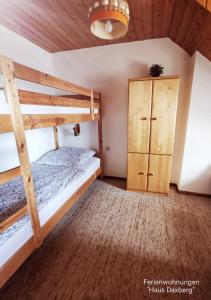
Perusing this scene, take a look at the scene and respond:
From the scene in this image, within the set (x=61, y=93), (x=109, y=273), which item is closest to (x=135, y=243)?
(x=109, y=273)

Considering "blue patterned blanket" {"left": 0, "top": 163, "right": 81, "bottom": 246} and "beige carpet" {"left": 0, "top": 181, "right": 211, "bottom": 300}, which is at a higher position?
"blue patterned blanket" {"left": 0, "top": 163, "right": 81, "bottom": 246}

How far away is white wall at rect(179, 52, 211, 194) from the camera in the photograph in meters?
2.23

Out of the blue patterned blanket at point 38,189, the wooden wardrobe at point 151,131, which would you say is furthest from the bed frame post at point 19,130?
the wooden wardrobe at point 151,131

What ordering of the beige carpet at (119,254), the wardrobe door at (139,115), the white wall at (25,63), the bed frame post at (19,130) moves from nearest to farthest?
the bed frame post at (19,130) → the beige carpet at (119,254) → the white wall at (25,63) → the wardrobe door at (139,115)

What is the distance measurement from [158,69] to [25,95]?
6.53ft

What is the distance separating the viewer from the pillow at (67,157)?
258cm

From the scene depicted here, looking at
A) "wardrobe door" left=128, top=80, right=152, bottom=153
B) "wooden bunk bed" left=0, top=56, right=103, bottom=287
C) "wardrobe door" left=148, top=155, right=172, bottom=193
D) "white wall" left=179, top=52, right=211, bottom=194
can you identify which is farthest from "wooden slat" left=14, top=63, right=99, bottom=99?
"white wall" left=179, top=52, right=211, bottom=194

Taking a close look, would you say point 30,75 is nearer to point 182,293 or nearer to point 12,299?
point 12,299

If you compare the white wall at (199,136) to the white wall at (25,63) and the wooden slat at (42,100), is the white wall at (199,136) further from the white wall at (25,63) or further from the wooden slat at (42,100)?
the white wall at (25,63)

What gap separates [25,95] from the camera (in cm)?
133

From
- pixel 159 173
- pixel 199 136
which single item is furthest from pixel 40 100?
pixel 199 136

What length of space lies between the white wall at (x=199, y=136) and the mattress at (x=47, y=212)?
1.63 metres

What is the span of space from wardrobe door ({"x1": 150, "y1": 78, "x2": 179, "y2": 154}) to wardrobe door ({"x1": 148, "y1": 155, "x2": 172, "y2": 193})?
4.6 inches

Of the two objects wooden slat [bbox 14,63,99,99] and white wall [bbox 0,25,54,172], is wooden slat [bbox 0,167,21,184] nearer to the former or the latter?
wooden slat [bbox 14,63,99,99]
